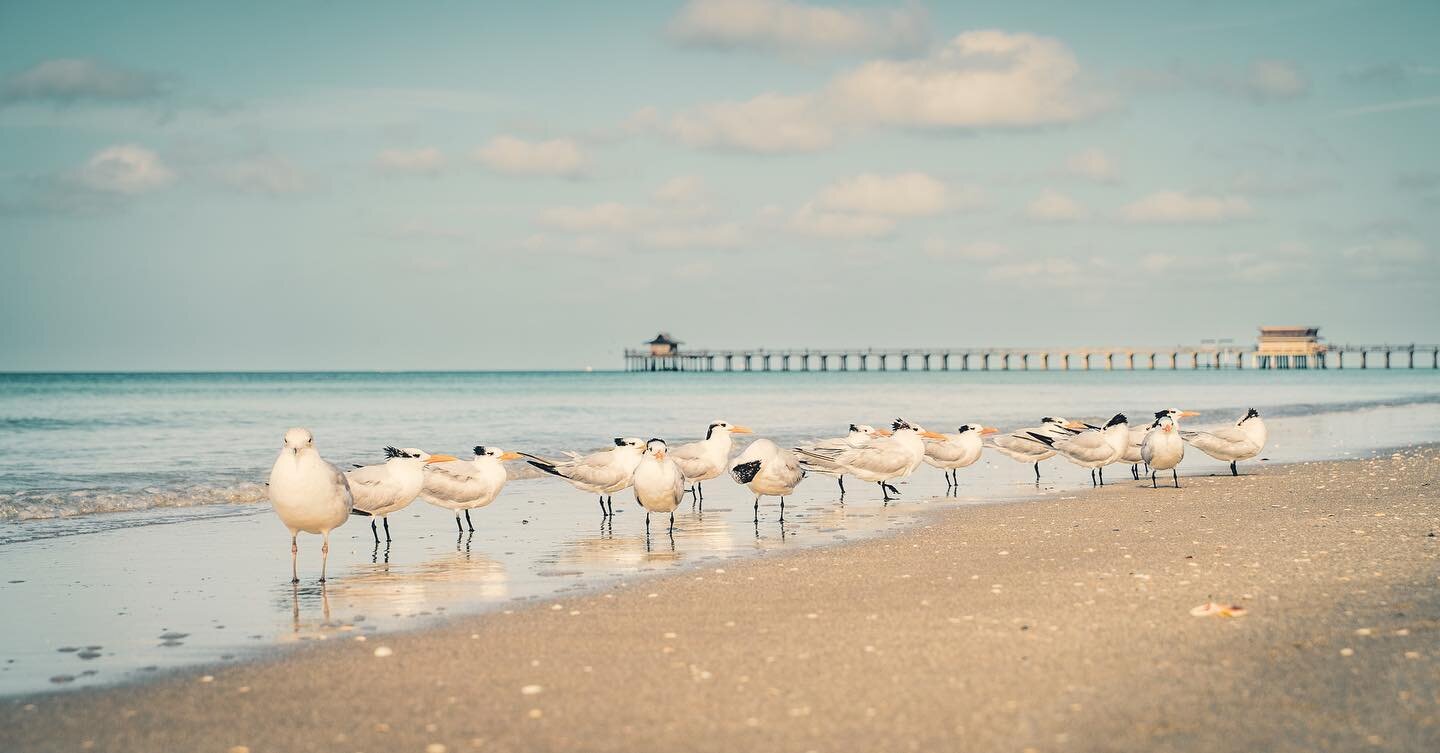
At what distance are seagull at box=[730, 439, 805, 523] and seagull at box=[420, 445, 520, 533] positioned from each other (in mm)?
2901

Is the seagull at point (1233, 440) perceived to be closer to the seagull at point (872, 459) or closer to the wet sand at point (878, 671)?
the seagull at point (872, 459)

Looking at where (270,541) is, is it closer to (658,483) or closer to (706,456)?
(658,483)

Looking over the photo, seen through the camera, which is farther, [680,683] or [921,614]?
[921,614]

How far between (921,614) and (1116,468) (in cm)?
1614

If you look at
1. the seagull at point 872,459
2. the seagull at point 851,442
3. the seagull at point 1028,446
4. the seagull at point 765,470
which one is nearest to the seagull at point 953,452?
the seagull at point 851,442

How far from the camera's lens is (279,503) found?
10.3m

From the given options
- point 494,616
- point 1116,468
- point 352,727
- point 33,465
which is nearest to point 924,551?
point 494,616

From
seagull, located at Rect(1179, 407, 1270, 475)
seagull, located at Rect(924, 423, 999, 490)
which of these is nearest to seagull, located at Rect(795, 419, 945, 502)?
seagull, located at Rect(924, 423, 999, 490)

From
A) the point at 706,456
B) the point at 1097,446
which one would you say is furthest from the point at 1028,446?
the point at 706,456

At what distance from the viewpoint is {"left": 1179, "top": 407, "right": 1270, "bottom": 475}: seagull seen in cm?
1928

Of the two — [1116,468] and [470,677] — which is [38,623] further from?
[1116,468]

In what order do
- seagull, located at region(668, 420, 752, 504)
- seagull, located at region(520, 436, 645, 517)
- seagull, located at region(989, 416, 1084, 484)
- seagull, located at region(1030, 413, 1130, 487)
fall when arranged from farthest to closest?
seagull, located at region(989, 416, 1084, 484), seagull, located at region(1030, 413, 1130, 487), seagull, located at region(668, 420, 752, 504), seagull, located at region(520, 436, 645, 517)

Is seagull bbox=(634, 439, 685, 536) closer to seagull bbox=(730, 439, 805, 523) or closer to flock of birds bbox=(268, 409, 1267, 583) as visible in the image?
flock of birds bbox=(268, 409, 1267, 583)

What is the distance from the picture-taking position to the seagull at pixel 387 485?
12969 mm
